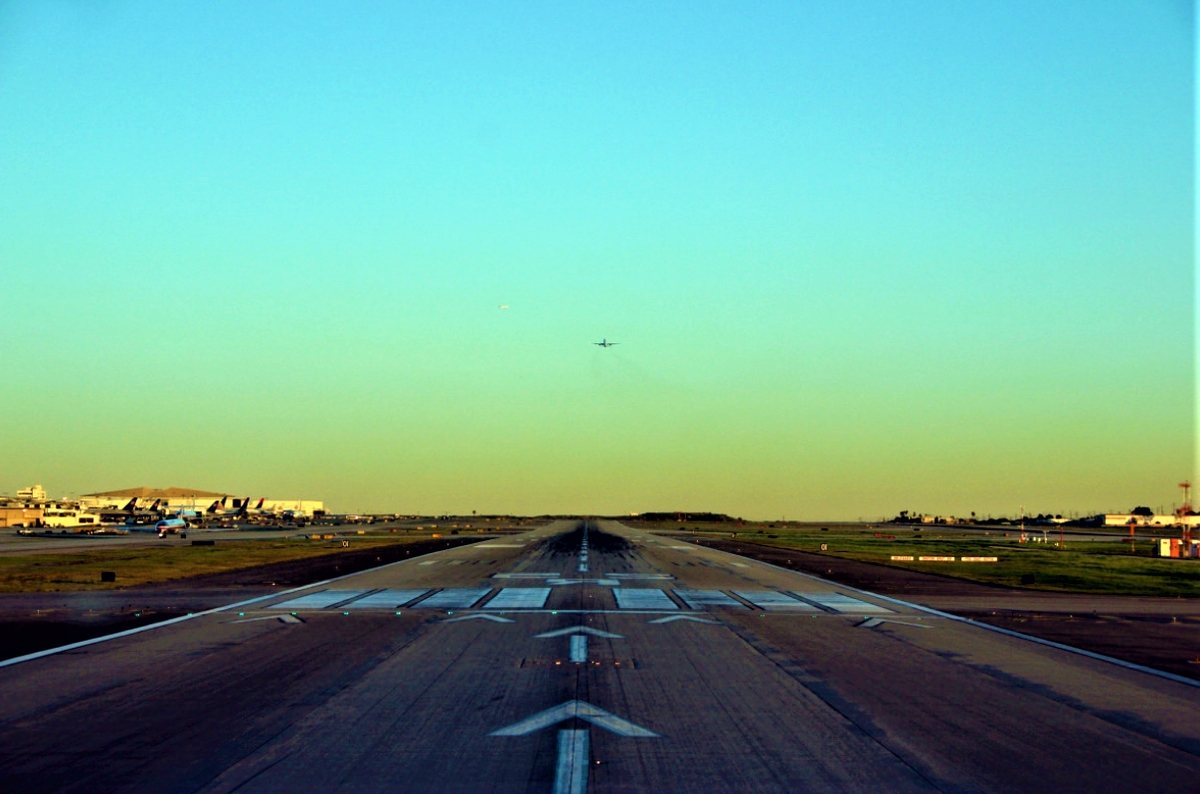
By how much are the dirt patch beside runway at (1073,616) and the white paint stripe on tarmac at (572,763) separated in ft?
45.2

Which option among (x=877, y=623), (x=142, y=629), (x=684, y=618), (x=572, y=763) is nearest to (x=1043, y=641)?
(x=877, y=623)

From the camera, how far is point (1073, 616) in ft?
95.9

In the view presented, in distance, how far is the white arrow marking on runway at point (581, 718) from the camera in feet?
40.9

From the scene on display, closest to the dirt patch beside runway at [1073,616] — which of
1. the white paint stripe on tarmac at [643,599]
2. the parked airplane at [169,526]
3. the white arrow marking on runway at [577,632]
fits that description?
the white paint stripe on tarmac at [643,599]

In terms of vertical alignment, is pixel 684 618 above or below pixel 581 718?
below

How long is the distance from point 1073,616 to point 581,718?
22.6 m

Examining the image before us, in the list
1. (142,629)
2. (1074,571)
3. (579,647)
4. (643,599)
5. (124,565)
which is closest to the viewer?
(579,647)

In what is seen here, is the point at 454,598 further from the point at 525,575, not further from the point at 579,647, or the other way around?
the point at 579,647

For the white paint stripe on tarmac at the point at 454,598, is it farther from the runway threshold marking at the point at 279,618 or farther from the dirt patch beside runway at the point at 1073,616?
the dirt patch beside runway at the point at 1073,616

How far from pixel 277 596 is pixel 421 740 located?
22877 mm

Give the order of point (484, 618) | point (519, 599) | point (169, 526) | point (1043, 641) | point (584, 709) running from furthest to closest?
point (169, 526), point (519, 599), point (484, 618), point (1043, 641), point (584, 709)

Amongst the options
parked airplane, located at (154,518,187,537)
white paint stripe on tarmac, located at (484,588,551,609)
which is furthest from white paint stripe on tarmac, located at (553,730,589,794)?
parked airplane, located at (154,518,187,537)

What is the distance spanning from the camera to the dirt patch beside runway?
2166cm

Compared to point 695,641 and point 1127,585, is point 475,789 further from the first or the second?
point 1127,585
